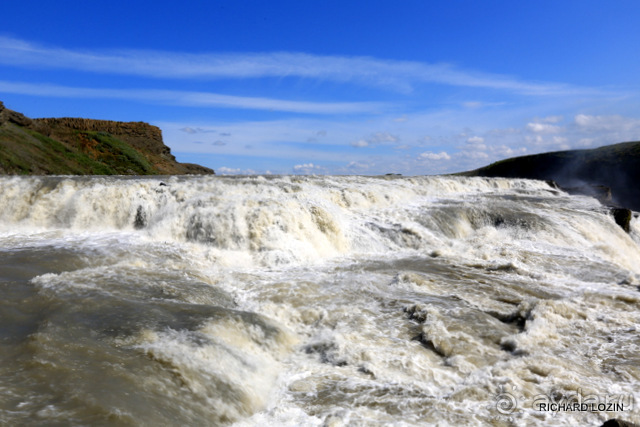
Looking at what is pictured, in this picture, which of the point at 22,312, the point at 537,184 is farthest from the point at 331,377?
the point at 537,184

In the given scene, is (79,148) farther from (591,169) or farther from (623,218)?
(591,169)

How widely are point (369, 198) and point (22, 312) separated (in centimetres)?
1181

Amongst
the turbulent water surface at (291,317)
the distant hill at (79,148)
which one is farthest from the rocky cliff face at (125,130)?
the turbulent water surface at (291,317)

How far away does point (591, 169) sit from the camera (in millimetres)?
37812

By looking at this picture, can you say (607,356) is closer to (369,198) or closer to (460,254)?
(460,254)

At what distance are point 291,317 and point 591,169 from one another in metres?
41.0

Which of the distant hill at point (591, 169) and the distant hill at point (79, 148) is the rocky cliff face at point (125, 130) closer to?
the distant hill at point (79, 148)

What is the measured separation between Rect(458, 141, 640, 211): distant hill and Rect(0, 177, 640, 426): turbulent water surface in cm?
2619

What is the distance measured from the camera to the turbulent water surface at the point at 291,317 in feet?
12.5

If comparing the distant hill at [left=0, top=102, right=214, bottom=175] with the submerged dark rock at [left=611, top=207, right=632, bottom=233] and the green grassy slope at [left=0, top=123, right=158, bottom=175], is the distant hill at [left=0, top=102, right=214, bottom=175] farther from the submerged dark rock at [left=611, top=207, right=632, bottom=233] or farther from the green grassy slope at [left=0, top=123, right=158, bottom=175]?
the submerged dark rock at [left=611, top=207, right=632, bottom=233]

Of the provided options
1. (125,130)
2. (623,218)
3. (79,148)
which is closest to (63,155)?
(79,148)

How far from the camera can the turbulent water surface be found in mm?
3801

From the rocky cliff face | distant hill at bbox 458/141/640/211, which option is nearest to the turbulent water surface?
distant hill at bbox 458/141/640/211

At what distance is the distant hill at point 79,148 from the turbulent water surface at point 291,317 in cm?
2297
